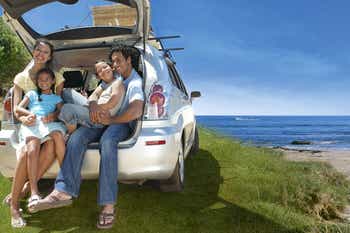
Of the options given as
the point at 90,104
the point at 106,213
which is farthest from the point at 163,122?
the point at 106,213

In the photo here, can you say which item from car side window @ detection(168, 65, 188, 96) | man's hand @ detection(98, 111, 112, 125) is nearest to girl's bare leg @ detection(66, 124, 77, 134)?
man's hand @ detection(98, 111, 112, 125)

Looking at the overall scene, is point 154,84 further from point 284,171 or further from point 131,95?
point 284,171

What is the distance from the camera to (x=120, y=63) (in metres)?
3.89

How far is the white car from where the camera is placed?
Result: 362 cm

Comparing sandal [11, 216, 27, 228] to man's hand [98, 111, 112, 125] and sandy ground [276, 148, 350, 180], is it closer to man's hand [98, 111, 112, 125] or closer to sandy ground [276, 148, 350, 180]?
man's hand [98, 111, 112, 125]

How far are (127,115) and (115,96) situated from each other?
23 centimetres

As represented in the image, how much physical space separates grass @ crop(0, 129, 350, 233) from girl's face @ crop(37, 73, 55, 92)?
1.47 m

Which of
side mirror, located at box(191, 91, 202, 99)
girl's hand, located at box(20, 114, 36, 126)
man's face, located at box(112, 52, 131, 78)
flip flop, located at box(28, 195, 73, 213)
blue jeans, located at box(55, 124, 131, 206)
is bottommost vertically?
flip flop, located at box(28, 195, 73, 213)

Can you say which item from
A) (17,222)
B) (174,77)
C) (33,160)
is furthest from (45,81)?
(174,77)

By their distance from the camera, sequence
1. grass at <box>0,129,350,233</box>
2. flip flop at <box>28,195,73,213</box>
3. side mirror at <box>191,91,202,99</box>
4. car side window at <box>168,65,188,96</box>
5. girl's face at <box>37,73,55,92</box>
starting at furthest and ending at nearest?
side mirror at <box>191,91,202,99</box>
car side window at <box>168,65,188,96</box>
grass at <box>0,129,350,233</box>
girl's face at <box>37,73,55,92</box>
flip flop at <box>28,195,73,213</box>

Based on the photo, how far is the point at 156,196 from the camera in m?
4.74

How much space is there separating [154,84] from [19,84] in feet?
4.68

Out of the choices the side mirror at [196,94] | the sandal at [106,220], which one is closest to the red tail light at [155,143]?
the sandal at [106,220]

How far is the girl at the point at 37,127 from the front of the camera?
3.52 meters
